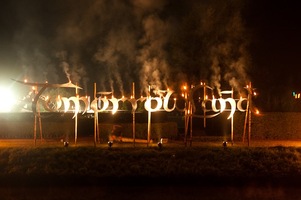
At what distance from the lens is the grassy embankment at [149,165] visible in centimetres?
1705

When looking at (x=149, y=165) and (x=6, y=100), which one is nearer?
(x=149, y=165)

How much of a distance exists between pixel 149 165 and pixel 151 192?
2.70 metres

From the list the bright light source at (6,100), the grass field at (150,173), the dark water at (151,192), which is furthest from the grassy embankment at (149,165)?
the bright light source at (6,100)

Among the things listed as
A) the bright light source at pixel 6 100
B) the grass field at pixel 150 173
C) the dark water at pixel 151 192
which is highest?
the bright light source at pixel 6 100

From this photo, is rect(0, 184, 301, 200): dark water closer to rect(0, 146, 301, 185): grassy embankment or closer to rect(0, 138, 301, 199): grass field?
rect(0, 138, 301, 199): grass field

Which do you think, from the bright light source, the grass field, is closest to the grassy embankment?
the grass field

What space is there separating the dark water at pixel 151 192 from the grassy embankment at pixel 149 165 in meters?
0.86

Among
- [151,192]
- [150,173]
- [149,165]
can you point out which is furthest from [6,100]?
[151,192]

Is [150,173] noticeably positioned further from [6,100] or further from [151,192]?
[6,100]

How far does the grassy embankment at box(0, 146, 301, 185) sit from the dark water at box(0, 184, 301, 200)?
86 centimetres

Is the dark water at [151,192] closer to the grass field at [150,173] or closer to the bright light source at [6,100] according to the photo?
the grass field at [150,173]

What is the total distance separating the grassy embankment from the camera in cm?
1705

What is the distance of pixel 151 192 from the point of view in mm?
15328

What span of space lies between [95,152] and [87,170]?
64.5 inches
